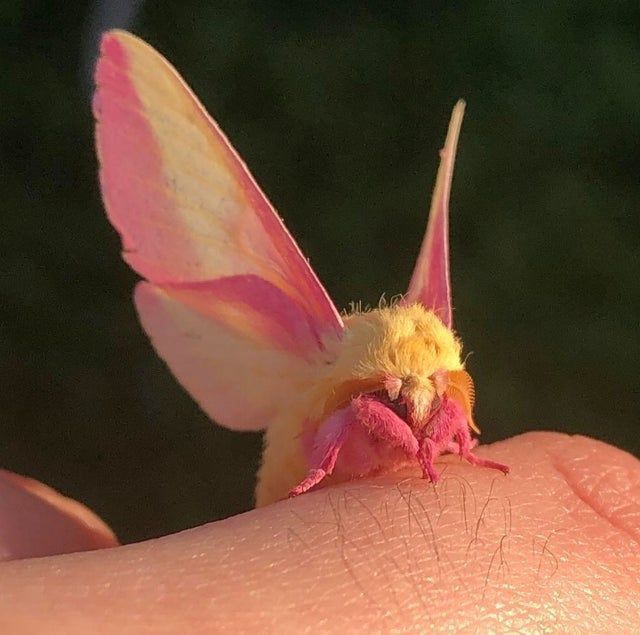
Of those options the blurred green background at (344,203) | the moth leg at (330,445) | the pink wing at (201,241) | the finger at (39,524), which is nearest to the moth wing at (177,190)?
the pink wing at (201,241)

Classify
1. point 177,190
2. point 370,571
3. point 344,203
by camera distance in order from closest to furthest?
1. point 370,571
2. point 177,190
3. point 344,203

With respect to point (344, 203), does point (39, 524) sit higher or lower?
lower

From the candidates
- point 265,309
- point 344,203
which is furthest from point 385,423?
point 344,203

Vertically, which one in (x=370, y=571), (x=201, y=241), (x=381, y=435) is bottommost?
(x=370, y=571)

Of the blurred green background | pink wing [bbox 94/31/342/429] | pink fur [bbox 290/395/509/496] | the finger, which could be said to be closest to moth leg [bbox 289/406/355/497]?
pink fur [bbox 290/395/509/496]

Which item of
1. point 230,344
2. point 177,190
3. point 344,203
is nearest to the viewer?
point 177,190

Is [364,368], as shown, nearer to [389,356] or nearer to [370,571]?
[389,356]

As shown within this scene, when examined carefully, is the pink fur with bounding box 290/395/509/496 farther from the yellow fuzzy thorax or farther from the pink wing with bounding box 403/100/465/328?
the pink wing with bounding box 403/100/465/328

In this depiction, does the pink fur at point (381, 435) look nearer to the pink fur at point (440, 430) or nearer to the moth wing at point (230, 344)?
the pink fur at point (440, 430)
